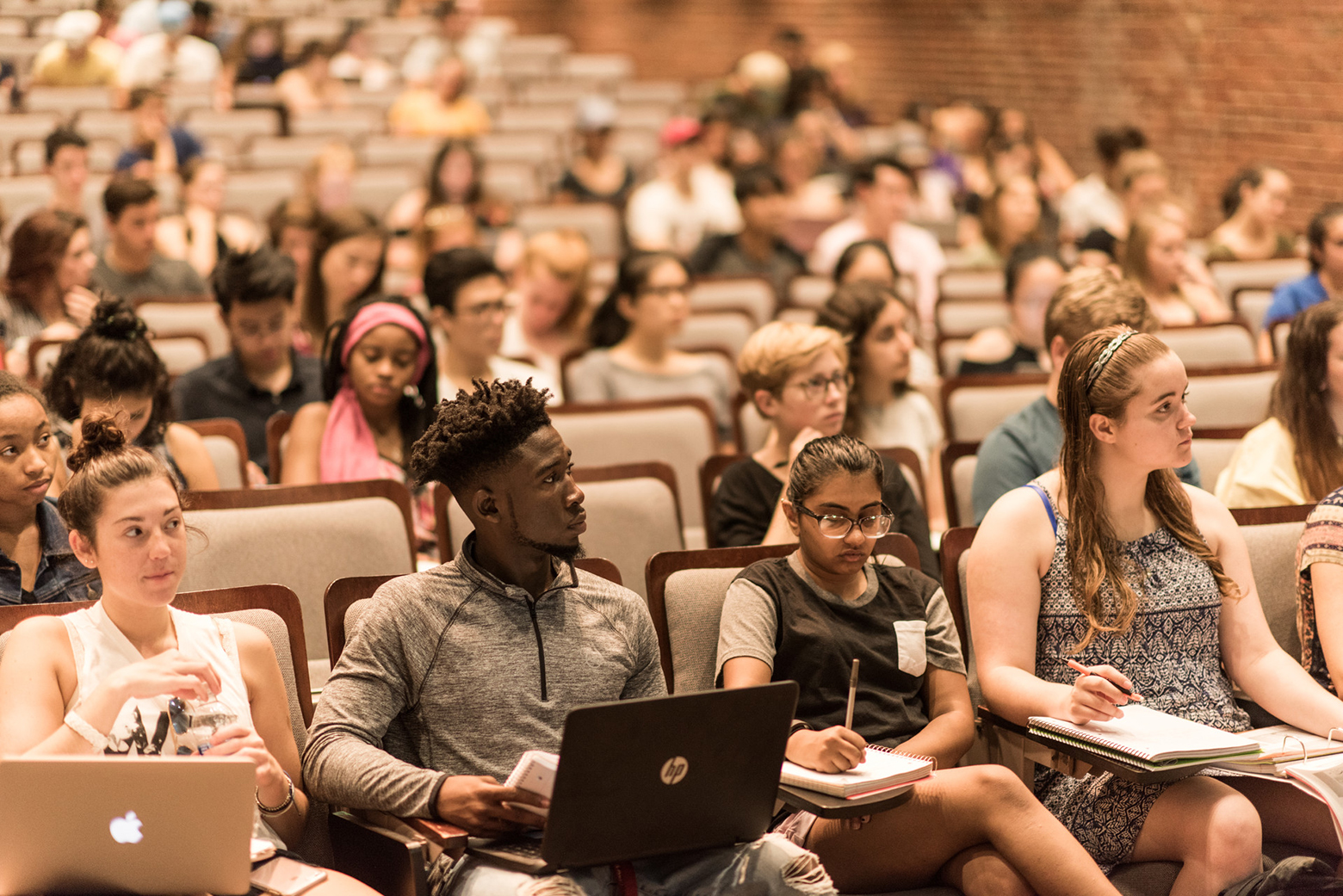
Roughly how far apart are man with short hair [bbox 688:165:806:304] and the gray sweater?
15.3 feet

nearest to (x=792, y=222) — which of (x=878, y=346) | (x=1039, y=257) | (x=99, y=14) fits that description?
(x=1039, y=257)

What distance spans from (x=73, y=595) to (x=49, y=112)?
6194mm

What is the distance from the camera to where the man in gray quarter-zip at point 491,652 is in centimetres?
207

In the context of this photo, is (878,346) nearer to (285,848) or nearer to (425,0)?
(285,848)

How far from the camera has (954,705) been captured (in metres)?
2.43

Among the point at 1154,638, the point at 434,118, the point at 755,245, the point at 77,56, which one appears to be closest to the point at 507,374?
the point at 1154,638

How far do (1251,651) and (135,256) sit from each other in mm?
4443

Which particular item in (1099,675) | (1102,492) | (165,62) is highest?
Result: (165,62)

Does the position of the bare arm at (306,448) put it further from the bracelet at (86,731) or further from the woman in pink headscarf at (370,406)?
the bracelet at (86,731)

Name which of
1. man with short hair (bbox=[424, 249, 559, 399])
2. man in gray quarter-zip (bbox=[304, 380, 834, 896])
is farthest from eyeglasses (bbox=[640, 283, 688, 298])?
man in gray quarter-zip (bbox=[304, 380, 834, 896])

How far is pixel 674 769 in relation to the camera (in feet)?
6.29

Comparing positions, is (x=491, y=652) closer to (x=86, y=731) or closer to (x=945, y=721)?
(x=86, y=731)

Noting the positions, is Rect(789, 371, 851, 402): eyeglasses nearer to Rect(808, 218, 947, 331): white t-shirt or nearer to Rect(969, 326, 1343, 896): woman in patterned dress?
Rect(969, 326, 1343, 896): woman in patterned dress

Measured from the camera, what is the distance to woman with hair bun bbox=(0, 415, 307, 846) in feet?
6.35
